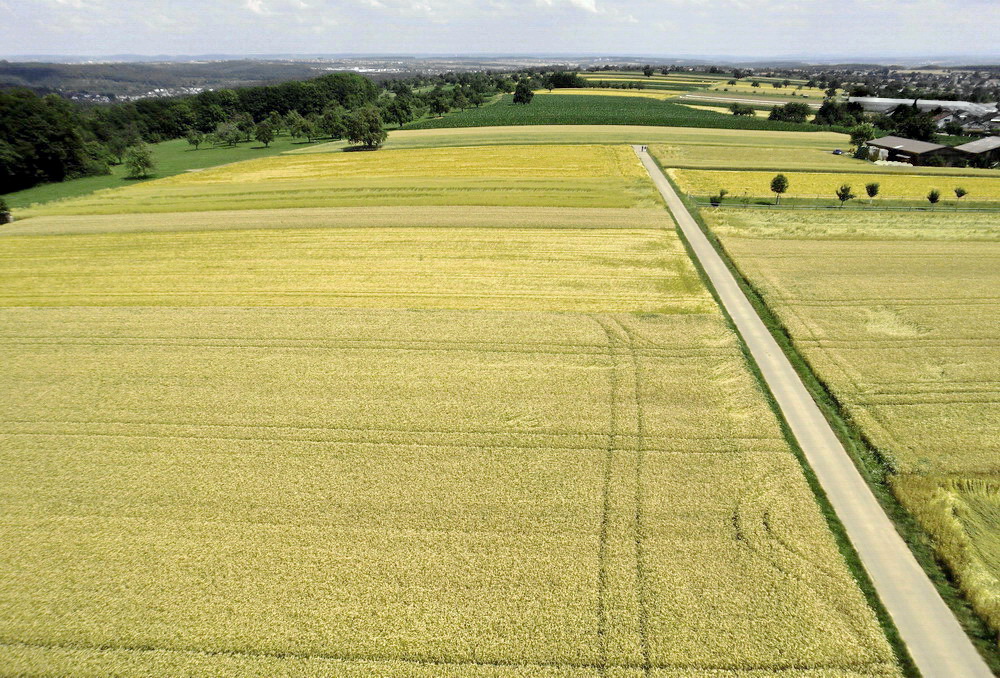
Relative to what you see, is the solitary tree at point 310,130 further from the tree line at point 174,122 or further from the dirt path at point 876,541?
the dirt path at point 876,541

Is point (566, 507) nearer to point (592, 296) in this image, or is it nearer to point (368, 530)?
point (368, 530)

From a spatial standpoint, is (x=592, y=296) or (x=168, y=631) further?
(x=592, y=296)

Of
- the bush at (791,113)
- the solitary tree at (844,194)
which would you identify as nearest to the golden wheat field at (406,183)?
the solitary tree at (844,194)

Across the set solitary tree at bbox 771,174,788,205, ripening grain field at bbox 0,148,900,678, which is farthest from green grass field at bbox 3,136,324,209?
solitary tree at bbox 771,174,788,205

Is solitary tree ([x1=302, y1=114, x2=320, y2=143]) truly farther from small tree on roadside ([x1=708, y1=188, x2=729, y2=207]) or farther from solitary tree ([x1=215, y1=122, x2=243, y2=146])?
small tree on roadside ([x1=708, y1=188, x2=729, y2=207])

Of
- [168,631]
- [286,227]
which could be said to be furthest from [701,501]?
[286,227]

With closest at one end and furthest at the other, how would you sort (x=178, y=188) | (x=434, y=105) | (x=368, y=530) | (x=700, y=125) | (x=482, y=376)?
(x=368, y=530), (x=482, y=376), (x=178, y=188), (x=700, y=125), (x=434, y=105)

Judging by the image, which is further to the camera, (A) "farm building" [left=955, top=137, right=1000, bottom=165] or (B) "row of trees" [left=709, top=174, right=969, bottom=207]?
(A) "farm building" [left=955, top=137, right=1000, bottom=165]

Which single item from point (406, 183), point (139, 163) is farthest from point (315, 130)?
point (406, 183)
